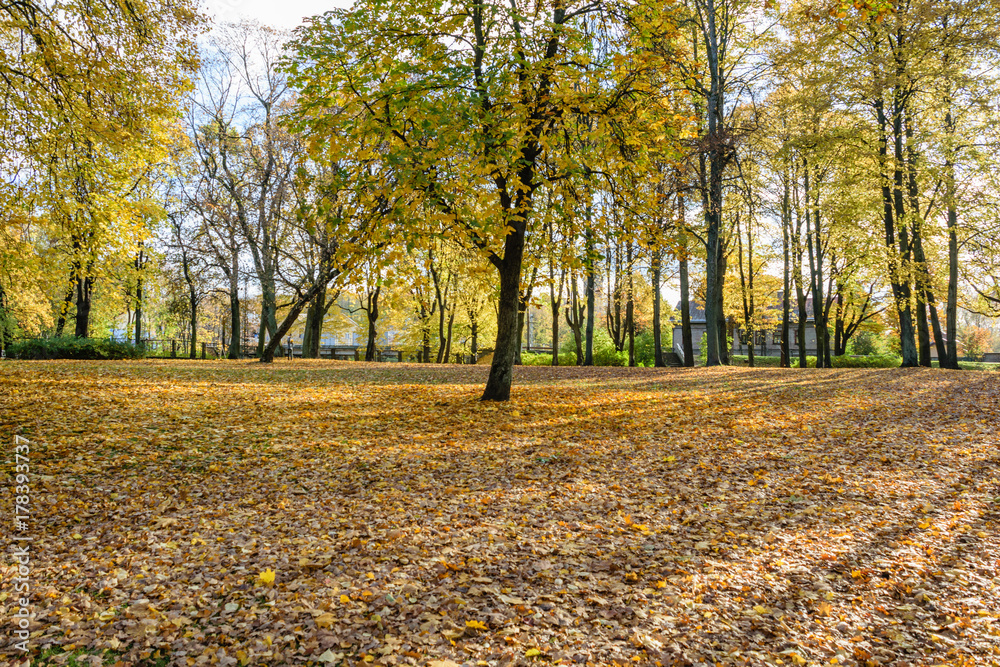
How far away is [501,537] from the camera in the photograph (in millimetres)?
4129

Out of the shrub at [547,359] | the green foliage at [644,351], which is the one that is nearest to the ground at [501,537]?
the green foliage at [644,351]

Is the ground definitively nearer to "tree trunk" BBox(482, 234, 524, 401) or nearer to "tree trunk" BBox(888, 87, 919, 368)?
"tree trunk" BBox(482, 234, 524, 401)

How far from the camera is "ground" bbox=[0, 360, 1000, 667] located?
2852 millimetres

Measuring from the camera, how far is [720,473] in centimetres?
564

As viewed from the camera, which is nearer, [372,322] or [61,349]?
[61,349]

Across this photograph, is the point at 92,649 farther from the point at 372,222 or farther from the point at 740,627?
the point at 372,222

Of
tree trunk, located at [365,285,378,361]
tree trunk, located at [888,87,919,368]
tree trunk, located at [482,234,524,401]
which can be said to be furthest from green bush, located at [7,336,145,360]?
tree trunk, located at [888,87,919,368]

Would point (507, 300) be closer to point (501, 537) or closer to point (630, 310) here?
point (501, 537)

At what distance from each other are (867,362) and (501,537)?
92.9ft

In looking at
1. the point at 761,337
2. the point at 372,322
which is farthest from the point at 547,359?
the point at 761,337

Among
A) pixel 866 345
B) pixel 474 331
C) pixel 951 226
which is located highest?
pixel 951 226

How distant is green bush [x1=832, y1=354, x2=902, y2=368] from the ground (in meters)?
20.9

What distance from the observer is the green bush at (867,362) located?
26.0 m

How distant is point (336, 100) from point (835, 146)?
47.6 feet
